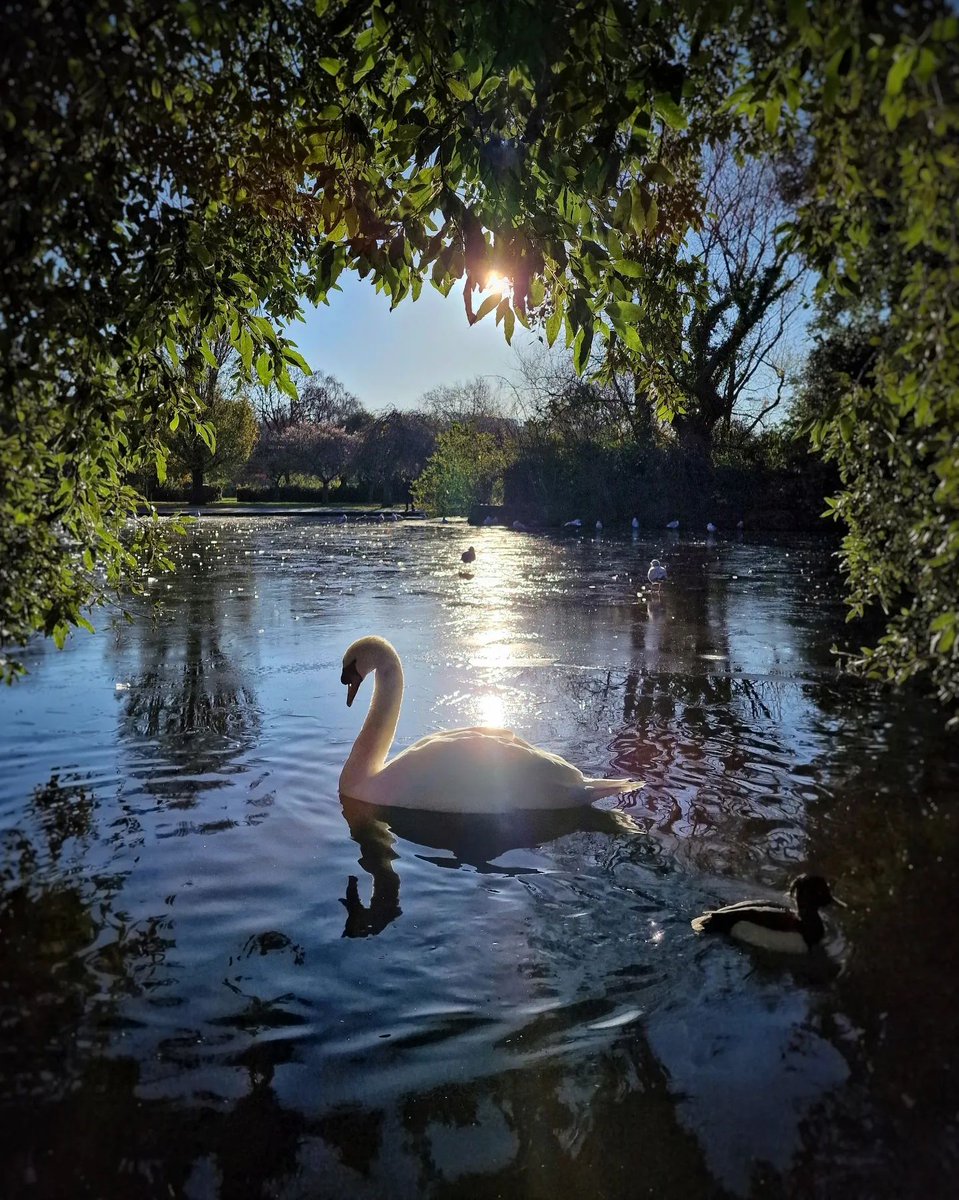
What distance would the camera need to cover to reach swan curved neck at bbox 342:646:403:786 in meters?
6.48

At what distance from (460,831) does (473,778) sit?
1.11 feet

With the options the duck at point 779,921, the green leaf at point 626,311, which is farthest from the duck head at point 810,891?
the green leaf at point 626,311

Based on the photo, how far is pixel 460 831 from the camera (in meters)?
6.01

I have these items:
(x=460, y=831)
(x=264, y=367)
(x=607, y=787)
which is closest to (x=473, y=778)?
(x=460, y=831)

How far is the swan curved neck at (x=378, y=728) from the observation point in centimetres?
648

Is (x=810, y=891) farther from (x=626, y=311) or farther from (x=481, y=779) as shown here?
(x=626, y=311)

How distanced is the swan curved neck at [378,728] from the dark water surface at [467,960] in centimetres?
28

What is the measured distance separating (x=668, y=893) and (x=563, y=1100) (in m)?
1.80

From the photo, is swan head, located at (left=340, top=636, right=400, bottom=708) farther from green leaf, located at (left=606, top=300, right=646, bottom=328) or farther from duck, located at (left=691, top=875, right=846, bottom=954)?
green leaf, located at (left=606, top=300, right=646, bottom=328)

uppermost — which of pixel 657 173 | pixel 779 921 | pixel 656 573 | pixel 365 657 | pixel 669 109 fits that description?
pixel 669 109

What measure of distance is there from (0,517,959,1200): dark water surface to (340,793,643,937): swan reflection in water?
0.09 ft

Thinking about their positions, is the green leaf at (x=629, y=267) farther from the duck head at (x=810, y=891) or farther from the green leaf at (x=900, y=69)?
the duck head at (x=810, y=891)

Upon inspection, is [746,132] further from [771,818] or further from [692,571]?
[692,571]

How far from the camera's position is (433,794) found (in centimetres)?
614
